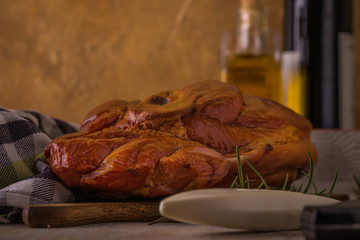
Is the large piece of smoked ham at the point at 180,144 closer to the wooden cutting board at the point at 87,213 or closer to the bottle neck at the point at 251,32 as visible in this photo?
the wooden cutting board at the point at 87,213

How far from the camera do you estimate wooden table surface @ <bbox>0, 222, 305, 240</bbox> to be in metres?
0.33

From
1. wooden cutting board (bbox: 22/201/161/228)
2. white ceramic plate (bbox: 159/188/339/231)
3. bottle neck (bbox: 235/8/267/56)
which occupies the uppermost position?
bottle neck (bbox: 235/8/267/56)

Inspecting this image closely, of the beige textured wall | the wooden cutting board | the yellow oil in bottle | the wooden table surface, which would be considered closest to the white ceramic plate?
the wooden table surface

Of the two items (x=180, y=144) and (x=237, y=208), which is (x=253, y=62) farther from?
(x=237, y=208)

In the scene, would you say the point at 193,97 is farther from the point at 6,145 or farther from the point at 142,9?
the point at 142,9

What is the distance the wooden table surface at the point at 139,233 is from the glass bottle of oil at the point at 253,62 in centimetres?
51

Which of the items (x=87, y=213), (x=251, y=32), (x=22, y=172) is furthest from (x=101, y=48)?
(x=87, y=213)

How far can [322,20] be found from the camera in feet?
3.27

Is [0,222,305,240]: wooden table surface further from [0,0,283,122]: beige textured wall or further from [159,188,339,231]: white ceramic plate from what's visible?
[0,0,283,122]: beige textured wall

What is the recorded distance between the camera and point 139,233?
0.35 m

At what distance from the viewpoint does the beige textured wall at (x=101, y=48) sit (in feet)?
4.11

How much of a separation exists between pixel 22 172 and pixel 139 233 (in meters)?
0.20

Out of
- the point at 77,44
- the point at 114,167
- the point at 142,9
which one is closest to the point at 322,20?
the point at 142,9

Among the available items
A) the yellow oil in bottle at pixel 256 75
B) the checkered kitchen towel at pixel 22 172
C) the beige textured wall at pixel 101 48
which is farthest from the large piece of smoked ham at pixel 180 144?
the beige textured wall at pixel 101 48
